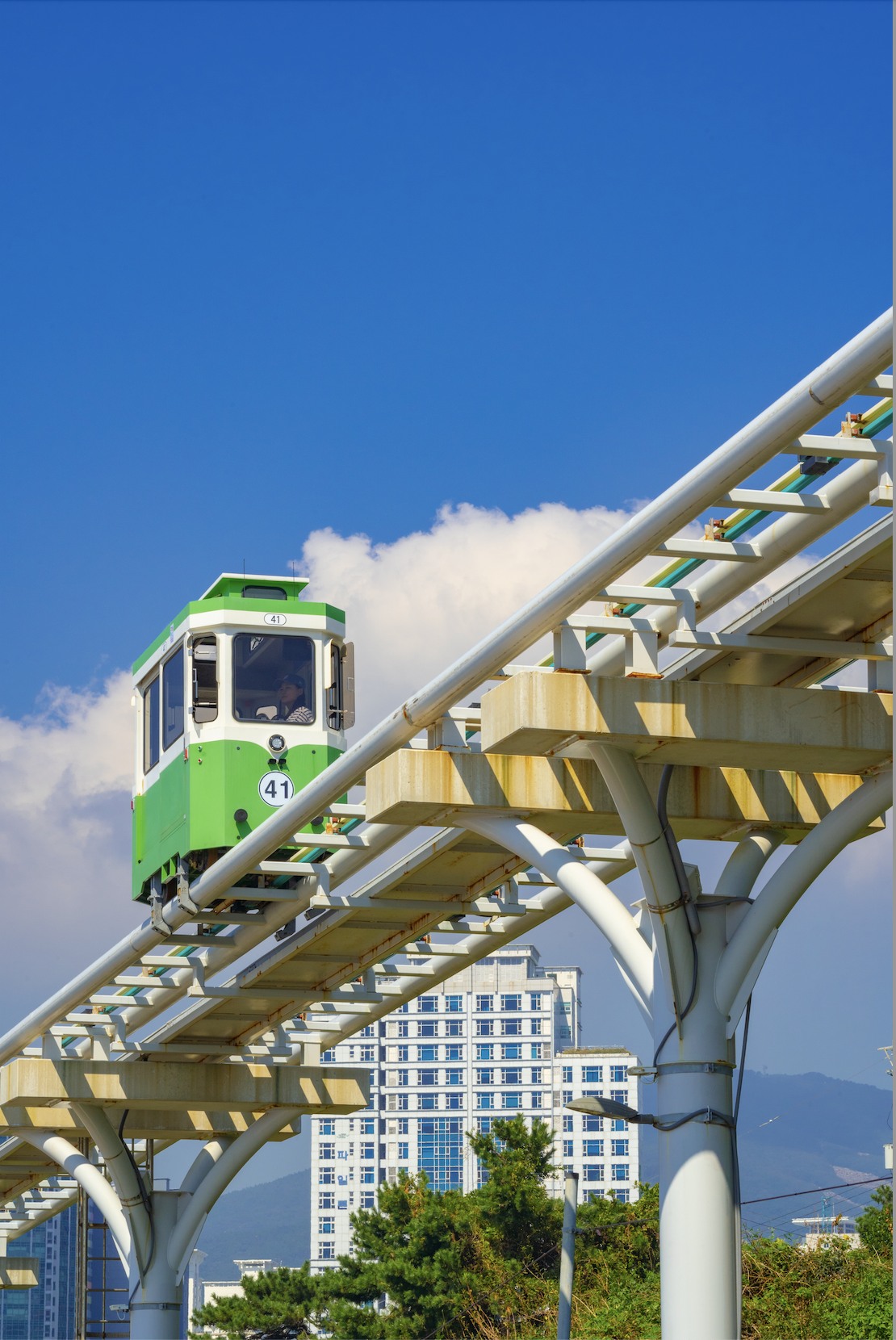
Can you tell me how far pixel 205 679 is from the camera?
24.2 m

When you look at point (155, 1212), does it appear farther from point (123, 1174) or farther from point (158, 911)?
point (158, 911)

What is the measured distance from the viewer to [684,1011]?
1582 centimetres

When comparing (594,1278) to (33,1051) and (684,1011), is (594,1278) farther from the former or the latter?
(684,1011)

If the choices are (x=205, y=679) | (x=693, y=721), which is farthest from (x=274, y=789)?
(x=693, y=721)

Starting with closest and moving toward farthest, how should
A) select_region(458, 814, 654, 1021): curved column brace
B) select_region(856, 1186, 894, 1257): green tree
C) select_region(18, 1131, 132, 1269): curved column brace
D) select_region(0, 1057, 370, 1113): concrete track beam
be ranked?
select_region(458, 814, 654, 1021): curved column brace, select_region(0, 1057, 370, 1113): concrete track beam, select_region(18, 1131, 132, 1269): curved column brace, select_region(856, 1186, 894, 1257): green tree

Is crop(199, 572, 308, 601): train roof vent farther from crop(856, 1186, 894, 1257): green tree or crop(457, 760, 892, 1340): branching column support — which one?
crop(856, 1186, 894, 1257): green tree

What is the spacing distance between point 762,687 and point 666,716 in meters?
0.83

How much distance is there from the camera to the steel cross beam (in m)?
13.5

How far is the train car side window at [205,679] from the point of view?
944 inches

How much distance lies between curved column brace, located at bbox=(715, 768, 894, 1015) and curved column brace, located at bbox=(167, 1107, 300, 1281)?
17404 millimetres

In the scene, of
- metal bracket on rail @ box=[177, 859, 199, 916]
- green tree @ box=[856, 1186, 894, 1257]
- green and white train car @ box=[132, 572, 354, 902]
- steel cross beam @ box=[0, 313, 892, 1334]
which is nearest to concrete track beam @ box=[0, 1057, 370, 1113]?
steel cross beam @ box=[0, 313, 892, 1334]

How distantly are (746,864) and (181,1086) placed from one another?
16354mm

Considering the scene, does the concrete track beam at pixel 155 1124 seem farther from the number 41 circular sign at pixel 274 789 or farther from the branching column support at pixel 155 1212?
the number 41 circular sign at pixel 274 789

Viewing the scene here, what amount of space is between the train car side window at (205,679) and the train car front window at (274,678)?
0.77 ft
